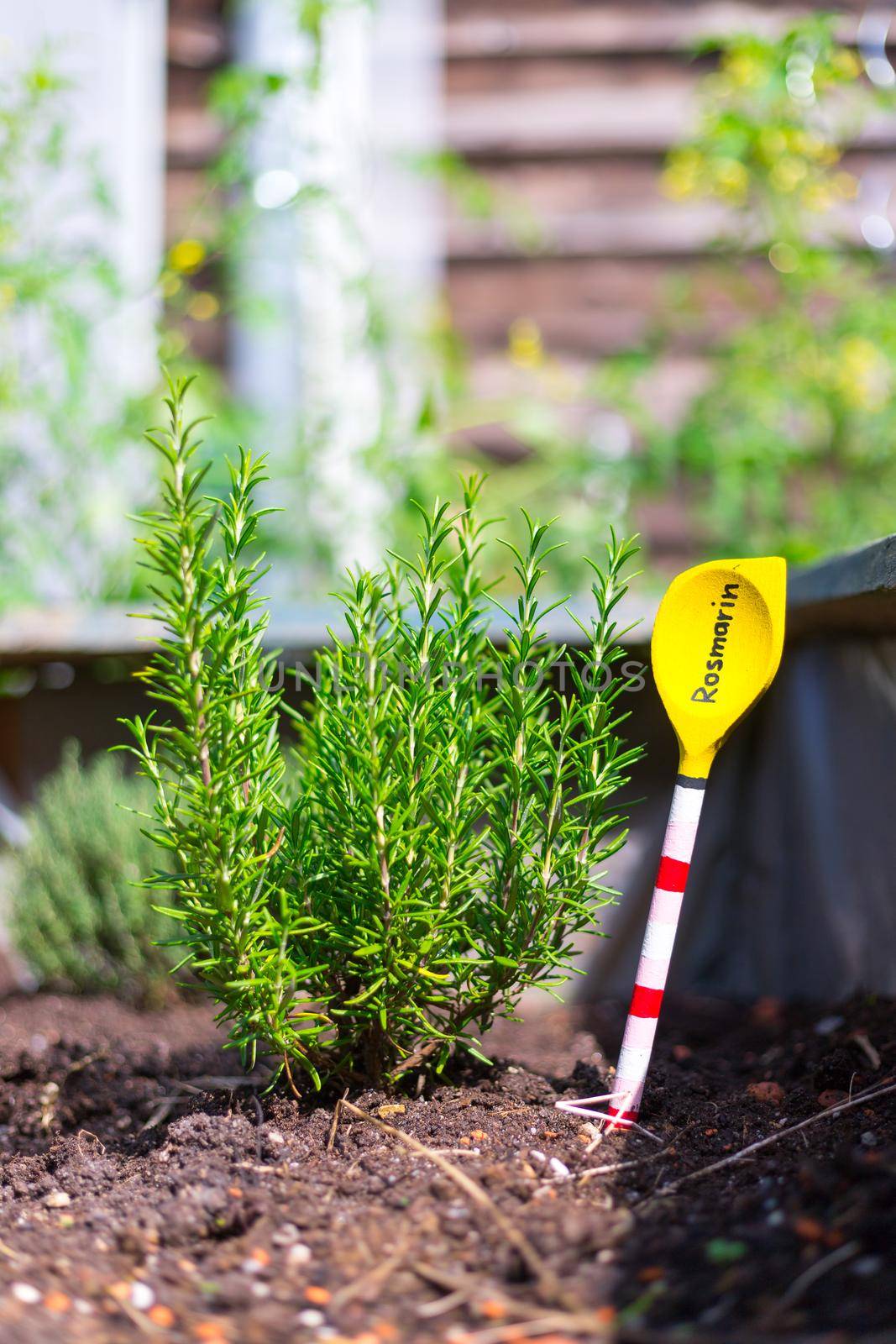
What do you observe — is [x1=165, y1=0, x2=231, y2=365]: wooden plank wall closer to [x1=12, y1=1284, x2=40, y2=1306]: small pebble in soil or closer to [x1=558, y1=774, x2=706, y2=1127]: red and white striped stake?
[x1=558, y1=774, x2=706, y2=1127]: red and white striped stake

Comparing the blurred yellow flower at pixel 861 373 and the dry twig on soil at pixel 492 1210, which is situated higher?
the blurred yellow flower at pixel 861 373

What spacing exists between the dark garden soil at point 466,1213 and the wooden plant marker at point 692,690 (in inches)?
3.2

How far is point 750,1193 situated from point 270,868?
20.8 inches

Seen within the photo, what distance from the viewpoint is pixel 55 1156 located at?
112 centimetres

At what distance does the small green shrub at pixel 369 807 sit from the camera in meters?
0.99

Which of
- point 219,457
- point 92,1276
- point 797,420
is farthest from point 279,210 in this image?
point 92,1276

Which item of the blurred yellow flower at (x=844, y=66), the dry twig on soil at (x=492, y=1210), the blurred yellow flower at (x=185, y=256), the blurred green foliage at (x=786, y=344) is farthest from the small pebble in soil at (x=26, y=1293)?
the blurred yellow flower at (x=844, y=66)

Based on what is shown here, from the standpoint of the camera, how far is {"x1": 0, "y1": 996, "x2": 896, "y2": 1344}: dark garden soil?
718mm

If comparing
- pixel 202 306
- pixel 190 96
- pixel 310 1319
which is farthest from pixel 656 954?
pixel 190 96

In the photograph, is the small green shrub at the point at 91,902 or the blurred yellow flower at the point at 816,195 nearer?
the small green shrub at the point at 91,902

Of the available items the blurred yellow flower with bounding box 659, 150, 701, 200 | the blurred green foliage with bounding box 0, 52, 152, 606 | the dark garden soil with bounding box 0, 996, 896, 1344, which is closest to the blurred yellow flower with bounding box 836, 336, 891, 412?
the blurred yellow flower with bounding box 659, 150, 701, 200

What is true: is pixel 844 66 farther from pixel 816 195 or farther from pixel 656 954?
pixel 656 954

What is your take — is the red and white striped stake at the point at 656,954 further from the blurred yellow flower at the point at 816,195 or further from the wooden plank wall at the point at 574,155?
the wooden plank wall at the point at 574,155

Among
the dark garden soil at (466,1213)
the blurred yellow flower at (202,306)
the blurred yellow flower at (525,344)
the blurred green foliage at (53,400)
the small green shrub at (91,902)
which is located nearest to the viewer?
the dark garden soil at (466,1213)
